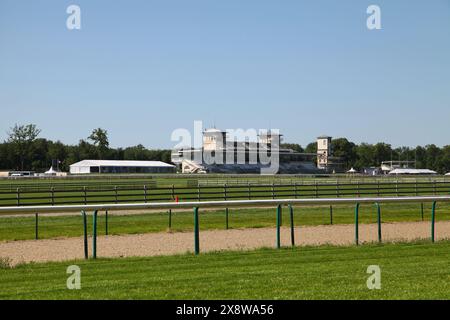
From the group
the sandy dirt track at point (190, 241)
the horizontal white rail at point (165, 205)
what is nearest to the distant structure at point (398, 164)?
the sandy dirt track at point (190, 241)

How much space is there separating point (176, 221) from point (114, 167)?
84589 millimetres

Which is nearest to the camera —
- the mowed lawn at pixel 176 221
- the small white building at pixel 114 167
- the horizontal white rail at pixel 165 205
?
the horizontal white rail at pixel 165 205

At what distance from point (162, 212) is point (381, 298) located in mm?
21965

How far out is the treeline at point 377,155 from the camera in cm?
15250

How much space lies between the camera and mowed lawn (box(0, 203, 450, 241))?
20.3m

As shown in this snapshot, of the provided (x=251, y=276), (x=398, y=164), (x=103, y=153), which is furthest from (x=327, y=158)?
(x=251, y=276)

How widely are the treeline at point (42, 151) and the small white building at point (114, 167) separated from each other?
12.4 metres

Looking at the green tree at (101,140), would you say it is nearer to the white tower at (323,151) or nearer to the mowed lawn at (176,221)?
the white tower at (323,151)

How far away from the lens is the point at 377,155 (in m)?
159

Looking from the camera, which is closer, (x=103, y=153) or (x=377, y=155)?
(x=103, y=153)

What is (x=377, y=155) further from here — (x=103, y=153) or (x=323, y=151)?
(x=103, y=153)

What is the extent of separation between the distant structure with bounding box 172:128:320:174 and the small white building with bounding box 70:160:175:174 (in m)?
6.74

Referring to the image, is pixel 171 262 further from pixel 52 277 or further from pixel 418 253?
pixel 418 253

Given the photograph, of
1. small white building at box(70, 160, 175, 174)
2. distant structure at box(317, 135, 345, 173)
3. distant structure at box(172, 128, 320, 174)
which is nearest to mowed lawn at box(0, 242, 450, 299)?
small white building at box(70, 160, 175, 174)
